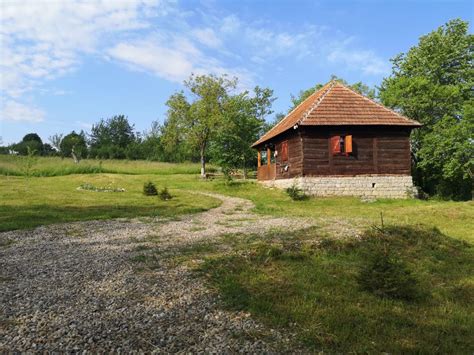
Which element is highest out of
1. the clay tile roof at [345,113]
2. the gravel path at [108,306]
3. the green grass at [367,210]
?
the clay tile roof at [345,113]

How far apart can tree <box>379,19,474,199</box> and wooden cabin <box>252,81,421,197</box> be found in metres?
4.73

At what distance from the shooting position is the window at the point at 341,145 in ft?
65.2

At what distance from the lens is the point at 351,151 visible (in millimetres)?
19875

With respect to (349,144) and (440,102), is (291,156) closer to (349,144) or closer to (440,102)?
(349,144)

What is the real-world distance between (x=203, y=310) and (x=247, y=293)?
0.78m

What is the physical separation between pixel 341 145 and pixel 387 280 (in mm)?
15605

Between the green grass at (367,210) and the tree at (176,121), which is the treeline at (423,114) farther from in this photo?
the green grass at (367,210)

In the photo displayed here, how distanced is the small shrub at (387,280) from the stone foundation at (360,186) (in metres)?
14.1

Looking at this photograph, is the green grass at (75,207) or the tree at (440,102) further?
the tree at (440,102)

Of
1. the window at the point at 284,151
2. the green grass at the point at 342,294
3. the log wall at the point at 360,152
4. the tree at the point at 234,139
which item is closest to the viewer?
the green grass at the point at 342,294

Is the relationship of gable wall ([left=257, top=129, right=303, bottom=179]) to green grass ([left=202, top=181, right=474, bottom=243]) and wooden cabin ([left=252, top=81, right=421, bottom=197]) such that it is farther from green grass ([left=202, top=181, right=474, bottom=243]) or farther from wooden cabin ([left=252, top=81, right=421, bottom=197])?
green grass ([left=202, top=181, right=474, bottom=243])

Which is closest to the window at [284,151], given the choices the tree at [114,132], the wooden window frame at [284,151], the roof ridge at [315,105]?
the wooden window frame at [284,151]

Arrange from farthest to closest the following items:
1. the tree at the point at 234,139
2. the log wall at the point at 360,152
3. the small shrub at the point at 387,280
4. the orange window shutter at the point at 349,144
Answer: the tree at the point at 234,139
the log wall at the point at 360,152
the orange window shutter at the point at 349,144
the small shrub at the point at 387,280

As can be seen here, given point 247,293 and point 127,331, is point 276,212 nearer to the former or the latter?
point 247,293
